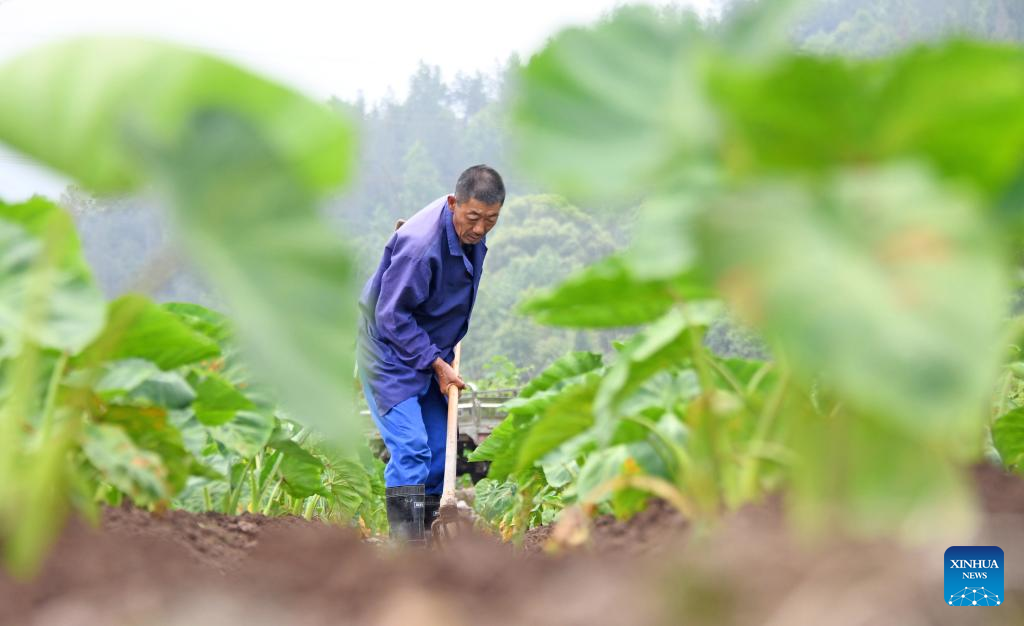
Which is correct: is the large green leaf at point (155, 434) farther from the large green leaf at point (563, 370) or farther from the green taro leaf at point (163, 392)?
the large green leaf at point (563, 370)

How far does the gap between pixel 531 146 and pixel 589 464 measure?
0.83m

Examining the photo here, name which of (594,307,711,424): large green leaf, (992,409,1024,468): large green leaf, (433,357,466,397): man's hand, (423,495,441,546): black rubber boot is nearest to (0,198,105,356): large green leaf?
(594,307,711,424): large green leaf

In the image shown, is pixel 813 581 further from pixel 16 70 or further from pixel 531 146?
pixel 16 70

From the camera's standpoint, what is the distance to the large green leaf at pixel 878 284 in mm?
779

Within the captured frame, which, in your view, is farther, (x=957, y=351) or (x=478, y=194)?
(x=478, y=194)

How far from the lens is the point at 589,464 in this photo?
1.81 m

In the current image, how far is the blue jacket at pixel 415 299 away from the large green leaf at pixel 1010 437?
2.90m

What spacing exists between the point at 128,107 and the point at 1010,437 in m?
1.80

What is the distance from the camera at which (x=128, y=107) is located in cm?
98

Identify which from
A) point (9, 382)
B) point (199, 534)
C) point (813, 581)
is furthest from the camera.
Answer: point (199, 534)

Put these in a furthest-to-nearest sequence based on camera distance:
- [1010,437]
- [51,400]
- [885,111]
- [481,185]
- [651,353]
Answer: [481,185], [1010,437], [51,400], [651,353], [885,111]

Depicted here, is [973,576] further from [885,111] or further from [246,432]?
[246,432]

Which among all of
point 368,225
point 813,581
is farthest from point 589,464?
point 368,225

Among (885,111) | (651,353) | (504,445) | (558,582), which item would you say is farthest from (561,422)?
(504,445)
